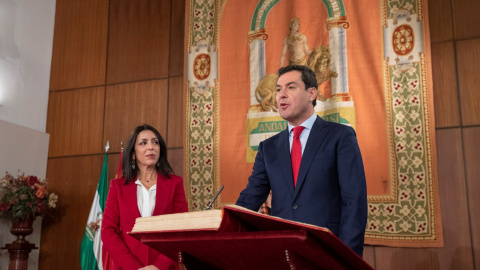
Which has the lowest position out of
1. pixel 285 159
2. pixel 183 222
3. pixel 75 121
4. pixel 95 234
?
pixel 95 234

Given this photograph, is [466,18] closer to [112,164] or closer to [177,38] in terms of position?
[177,38]

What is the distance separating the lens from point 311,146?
2.01 metres

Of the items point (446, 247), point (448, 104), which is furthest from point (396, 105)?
point (446, 247)

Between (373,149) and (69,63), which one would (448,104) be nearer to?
(373,149)

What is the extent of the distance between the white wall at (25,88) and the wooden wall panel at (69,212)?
0.16m

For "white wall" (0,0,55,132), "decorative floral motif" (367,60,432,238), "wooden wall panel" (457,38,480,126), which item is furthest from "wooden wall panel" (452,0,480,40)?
"white wall" (0,0,55,132)

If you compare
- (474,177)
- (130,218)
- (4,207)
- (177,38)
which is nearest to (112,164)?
(4,207)

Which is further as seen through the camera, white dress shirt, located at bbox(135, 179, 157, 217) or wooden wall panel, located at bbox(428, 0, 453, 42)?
wooden wall panel, located at bbox(428, 0, 453, 42)

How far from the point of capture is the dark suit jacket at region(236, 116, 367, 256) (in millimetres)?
1822

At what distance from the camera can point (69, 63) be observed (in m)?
5.98

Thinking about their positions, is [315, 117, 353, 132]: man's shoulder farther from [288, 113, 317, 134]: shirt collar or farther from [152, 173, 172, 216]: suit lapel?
[152, 173, 172, 216]: suit lapel

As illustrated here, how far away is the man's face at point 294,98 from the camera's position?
6.97 ft

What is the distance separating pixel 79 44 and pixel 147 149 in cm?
346

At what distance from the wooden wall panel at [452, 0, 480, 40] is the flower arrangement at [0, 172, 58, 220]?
432cm
